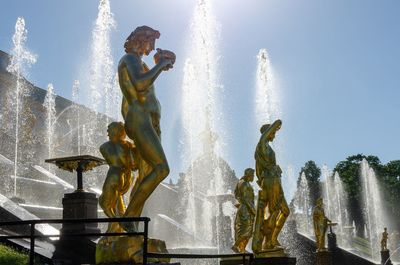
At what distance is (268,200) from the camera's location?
11344mm

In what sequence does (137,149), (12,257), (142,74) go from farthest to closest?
(12,257) → (142,74) → (137,149)

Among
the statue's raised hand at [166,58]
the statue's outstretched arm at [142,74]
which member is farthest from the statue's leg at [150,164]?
the statue's raised hand at [166,58]

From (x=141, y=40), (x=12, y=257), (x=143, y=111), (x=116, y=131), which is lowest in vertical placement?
(x=12, y=257)

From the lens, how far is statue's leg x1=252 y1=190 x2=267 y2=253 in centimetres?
1120

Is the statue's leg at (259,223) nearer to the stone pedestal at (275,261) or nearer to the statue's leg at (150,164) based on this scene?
the stone pedestal at (275,261)

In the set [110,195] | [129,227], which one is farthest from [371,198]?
[129,227]

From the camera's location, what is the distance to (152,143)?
7.19 metres

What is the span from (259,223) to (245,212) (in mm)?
1585

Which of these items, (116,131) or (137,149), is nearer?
(137,149)

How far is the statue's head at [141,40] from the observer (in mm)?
7836

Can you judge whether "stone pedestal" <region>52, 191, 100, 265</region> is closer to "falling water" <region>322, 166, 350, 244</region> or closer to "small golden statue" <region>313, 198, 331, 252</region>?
"small golden statue" <region>313, 198, 331, 252</region>

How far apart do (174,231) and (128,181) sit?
17495 mm

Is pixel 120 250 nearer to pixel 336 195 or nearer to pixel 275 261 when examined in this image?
pixel 275 261

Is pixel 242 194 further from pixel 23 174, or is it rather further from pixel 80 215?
pixel 23 174
